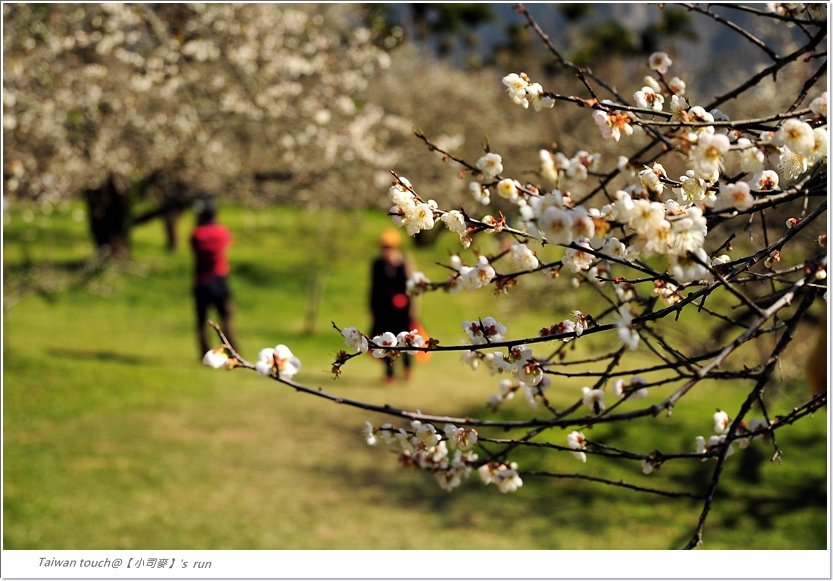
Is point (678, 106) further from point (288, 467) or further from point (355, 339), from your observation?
point (288, 467)

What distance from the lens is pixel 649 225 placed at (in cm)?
164

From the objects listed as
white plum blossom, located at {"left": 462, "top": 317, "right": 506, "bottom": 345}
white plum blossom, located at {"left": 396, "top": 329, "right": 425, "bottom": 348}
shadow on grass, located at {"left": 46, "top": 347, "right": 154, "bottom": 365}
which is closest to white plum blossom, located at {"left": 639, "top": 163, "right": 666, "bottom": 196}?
white plum blossom, located at {"left": 462, "top": 317, "right": 506, "bottom": 345}

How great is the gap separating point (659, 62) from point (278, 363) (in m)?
1.44

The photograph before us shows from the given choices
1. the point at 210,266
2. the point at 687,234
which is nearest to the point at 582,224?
the point at 687,234

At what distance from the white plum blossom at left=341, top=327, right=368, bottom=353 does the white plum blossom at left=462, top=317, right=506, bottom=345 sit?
0.87 feet

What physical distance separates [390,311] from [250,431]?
7.97 feet

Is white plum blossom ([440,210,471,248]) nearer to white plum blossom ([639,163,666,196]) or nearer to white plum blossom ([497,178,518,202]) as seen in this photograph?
white plum blossom ([497,178,518,202])

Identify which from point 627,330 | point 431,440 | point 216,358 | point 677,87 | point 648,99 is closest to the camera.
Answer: point 627,330

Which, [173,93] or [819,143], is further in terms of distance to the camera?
[173,93]

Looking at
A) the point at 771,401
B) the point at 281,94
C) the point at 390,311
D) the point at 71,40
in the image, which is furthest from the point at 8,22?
the point at 771,401

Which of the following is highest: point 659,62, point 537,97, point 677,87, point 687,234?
point 659,62

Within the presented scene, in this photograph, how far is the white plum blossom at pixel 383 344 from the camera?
6.73ft

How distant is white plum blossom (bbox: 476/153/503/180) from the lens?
2039 mm

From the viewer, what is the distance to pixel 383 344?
2.08m
